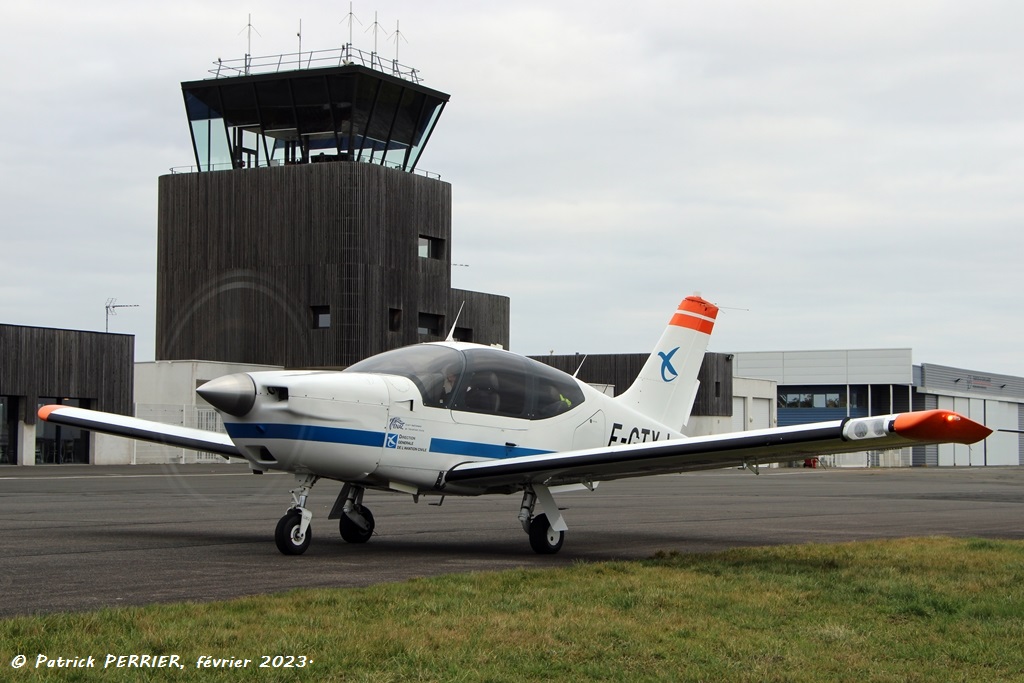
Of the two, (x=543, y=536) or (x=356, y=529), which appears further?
(x=356, y=529)

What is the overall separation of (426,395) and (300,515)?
1852 millimetres

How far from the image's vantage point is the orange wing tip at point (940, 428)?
31.3 ft

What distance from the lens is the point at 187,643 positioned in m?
6.46

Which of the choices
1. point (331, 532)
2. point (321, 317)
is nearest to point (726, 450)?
point (331, 532)

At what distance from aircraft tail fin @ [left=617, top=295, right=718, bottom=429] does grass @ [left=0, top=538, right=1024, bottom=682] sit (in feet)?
21.2

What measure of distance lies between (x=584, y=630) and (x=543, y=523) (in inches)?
217

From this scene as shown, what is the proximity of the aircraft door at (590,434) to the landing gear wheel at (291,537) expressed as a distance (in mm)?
3888

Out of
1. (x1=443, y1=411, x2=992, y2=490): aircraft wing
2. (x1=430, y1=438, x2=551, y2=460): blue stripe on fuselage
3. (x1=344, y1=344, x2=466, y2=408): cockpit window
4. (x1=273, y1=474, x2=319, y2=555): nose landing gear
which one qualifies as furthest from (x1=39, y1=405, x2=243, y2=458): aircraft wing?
(x1=443, y1=411, x2=992, y2=490): aircraft wing

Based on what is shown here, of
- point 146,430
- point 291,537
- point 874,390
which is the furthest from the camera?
point 874,390

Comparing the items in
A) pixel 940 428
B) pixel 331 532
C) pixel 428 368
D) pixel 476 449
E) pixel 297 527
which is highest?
pixel 428 368

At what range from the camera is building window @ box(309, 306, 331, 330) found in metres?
55.9

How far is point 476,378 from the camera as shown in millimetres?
12844

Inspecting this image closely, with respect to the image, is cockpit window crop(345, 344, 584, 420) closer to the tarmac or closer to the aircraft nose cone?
the tarmac

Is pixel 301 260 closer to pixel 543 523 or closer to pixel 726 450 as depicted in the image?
pixel 543 523
